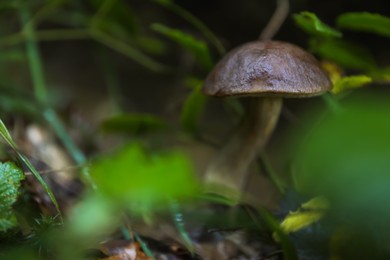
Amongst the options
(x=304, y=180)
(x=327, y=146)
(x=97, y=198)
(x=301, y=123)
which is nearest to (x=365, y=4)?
(x=301, y=123)

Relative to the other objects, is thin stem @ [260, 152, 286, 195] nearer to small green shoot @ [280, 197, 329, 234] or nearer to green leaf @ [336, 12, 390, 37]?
small green shoot @ [280, 197, 329, 234]

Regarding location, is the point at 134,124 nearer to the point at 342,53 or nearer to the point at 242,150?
the point at 242,150

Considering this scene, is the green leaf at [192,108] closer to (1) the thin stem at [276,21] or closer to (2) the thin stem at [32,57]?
(1) the thin stem at [276,21]

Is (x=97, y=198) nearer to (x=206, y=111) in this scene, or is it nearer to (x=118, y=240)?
(x=118, y=240)

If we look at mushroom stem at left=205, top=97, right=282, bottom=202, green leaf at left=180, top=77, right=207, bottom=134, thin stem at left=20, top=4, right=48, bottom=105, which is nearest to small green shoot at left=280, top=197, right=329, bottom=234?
mushroom stem at left=205, top=97, right=282, bottom=202

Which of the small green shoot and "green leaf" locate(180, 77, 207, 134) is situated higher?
"green leaf" locate(180, 77, 207, 134)

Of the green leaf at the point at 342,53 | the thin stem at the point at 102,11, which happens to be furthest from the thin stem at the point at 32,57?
the green leaf at the point at 342,53
